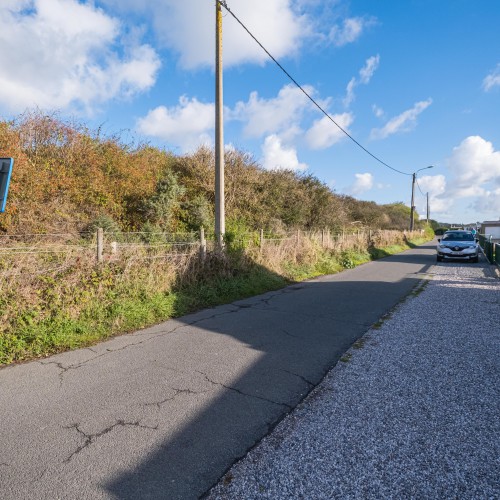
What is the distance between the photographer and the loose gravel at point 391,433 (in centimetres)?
228

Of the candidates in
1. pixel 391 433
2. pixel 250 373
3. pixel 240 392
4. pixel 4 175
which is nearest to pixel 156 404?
pixel 240 392

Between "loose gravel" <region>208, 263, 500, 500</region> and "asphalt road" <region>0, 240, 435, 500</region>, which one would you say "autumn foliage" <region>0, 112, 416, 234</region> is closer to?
"asphalt road" <region>0, 240, 435, 500</region>

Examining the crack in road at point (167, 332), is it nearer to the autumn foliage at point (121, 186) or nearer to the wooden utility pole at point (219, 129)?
the wooden utility pole at point (219, 129)

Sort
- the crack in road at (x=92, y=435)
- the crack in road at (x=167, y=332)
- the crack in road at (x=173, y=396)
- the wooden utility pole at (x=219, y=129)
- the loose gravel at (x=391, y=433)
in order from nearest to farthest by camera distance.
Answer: the loose gravel at (x=391, y=433)
the crack in road at (x=92, y=435)
the crack in road at (x=173, y=396)
the crack in road at (x=167, y=332)
the wooden utility pole at (x=219, y=129)

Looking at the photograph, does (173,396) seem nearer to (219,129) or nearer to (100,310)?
(100,310)

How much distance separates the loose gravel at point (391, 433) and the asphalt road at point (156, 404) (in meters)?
0.26

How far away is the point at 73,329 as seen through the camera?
17.5ft

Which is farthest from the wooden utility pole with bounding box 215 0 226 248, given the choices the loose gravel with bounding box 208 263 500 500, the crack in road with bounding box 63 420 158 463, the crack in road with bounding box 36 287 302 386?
the crack in road with bounding box 63 420 158 463

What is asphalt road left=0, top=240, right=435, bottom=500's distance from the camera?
95.1 inches

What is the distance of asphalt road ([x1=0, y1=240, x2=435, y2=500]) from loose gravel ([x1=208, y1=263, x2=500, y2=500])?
257 mm

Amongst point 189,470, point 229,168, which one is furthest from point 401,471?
point 229,168

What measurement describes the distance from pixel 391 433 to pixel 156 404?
7.28 ft

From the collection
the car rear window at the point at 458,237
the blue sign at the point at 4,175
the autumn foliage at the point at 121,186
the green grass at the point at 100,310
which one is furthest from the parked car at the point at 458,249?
the blue sign at the point at 4,175

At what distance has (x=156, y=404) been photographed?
3420mm
